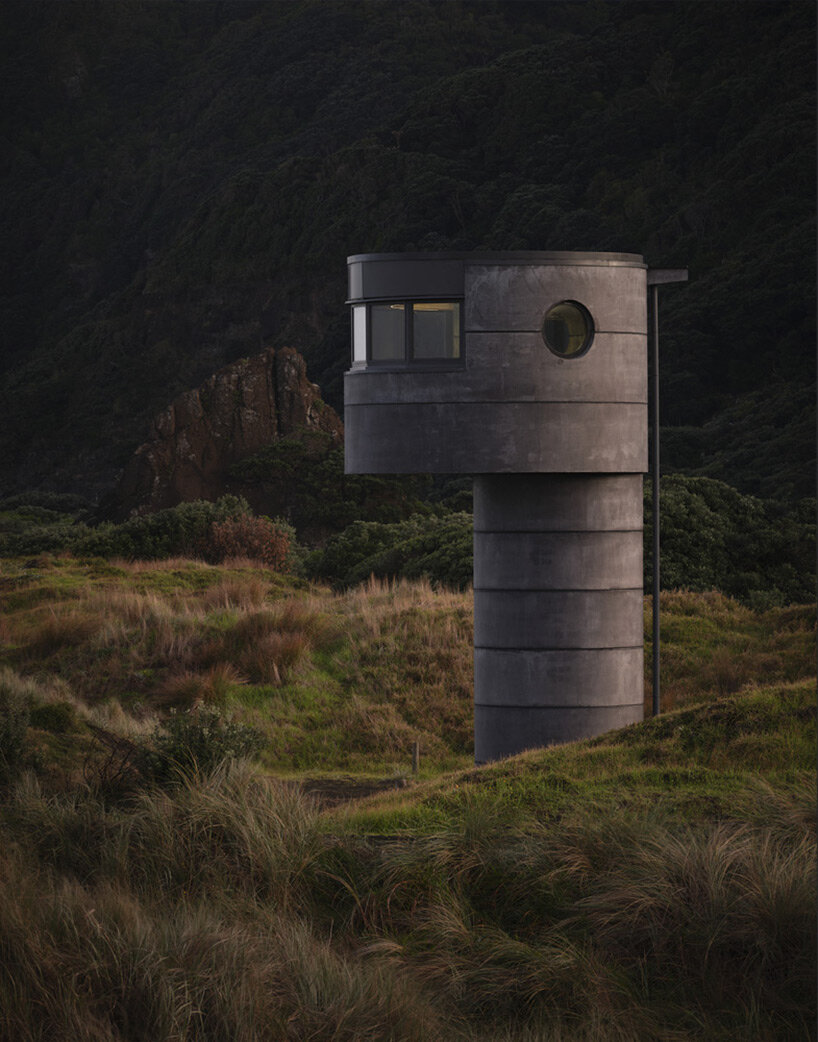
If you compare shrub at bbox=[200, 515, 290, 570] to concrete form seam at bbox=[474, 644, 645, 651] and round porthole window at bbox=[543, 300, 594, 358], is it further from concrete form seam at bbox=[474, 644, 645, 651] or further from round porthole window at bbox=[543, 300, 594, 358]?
round porthole window at bbox=[543, 300, 594, 358]

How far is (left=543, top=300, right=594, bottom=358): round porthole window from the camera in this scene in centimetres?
1611

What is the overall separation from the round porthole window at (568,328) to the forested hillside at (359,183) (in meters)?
29.5

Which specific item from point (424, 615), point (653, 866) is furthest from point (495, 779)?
point (424, 615)

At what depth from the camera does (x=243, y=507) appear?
38062 millimetres

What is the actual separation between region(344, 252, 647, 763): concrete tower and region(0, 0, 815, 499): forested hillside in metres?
29.3

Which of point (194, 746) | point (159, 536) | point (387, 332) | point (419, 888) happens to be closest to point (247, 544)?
point (159, 536)

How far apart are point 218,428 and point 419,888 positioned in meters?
37.5

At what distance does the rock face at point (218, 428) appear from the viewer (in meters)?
45.2

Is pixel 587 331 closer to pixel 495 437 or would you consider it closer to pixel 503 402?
pixel 503 402

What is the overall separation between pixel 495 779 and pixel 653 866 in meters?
3.05

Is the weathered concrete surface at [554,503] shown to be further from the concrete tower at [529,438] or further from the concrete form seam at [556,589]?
the concrete form seam at [556,589]

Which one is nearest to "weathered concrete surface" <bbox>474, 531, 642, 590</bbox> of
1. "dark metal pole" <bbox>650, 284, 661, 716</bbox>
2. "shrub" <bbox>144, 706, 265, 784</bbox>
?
"dark metal pole" <bbox>650, 284, 661, 716</bbox>

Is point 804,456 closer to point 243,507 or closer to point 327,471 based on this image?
point 327,471

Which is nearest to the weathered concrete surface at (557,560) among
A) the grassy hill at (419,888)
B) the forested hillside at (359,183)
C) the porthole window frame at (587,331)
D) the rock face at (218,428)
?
the porthole window frame at (587,331)
